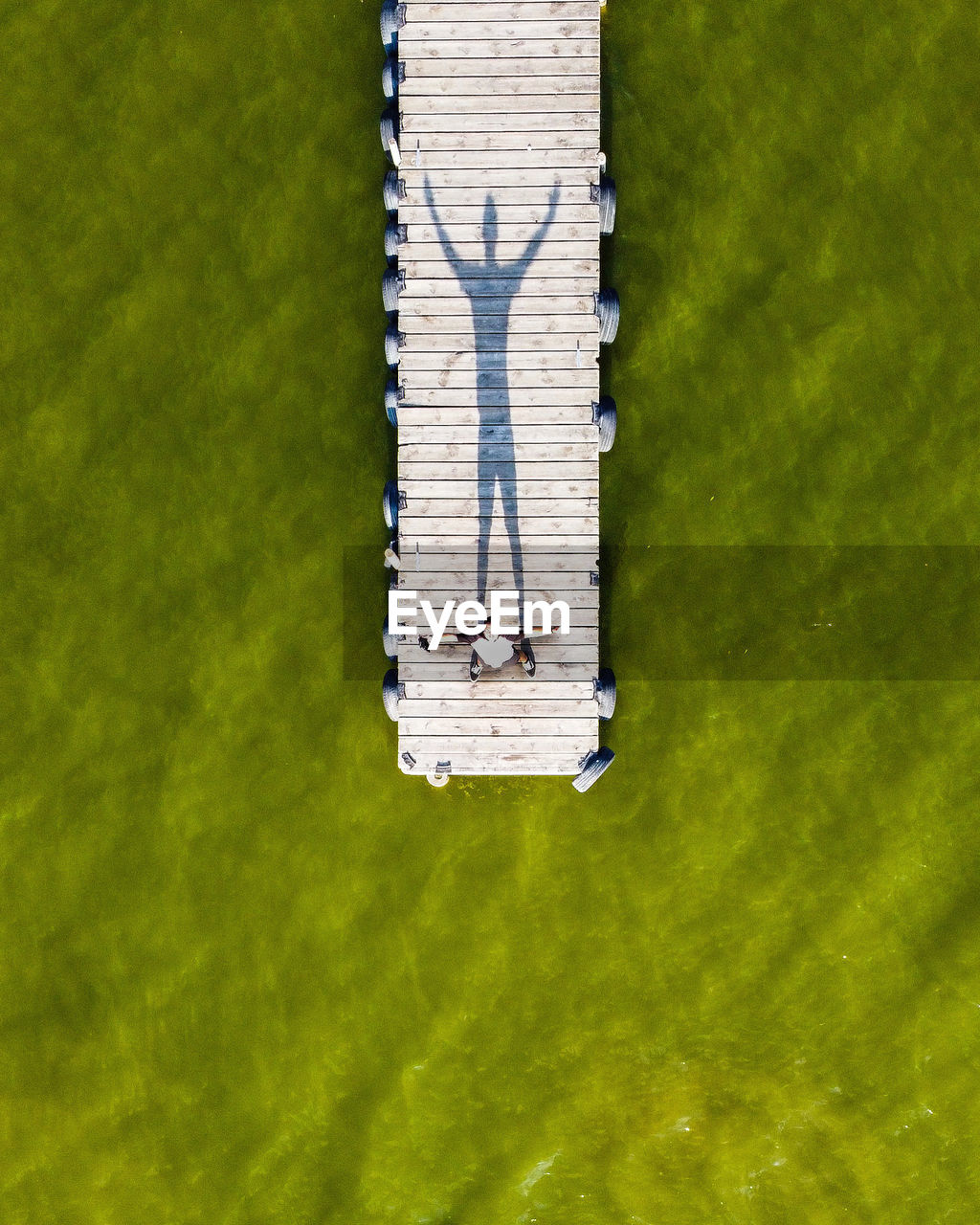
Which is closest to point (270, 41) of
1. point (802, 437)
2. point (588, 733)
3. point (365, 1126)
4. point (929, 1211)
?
point (802, 437)

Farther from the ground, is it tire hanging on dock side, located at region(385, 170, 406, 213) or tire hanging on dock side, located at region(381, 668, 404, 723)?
tire hanging on dock side, located at region(385, 170, 406, 213)

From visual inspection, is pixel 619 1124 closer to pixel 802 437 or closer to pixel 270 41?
pixel 802 437

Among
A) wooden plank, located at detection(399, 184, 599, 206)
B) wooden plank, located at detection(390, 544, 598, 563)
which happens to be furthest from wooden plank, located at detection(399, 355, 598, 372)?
wooden plank, located at detection(390, 544, 598, 563)

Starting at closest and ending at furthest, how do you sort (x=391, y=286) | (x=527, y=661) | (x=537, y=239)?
(x=527, y=661)
(x=537, y=239)
(x=391, y=286)

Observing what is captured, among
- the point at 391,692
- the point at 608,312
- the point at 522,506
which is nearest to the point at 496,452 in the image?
the point at 522,506

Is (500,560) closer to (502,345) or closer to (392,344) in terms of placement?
(502,345)

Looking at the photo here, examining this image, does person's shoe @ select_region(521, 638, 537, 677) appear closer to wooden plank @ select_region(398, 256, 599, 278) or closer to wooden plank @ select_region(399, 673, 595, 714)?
wooden plank @ select_region(399, 673, 595, 714)
